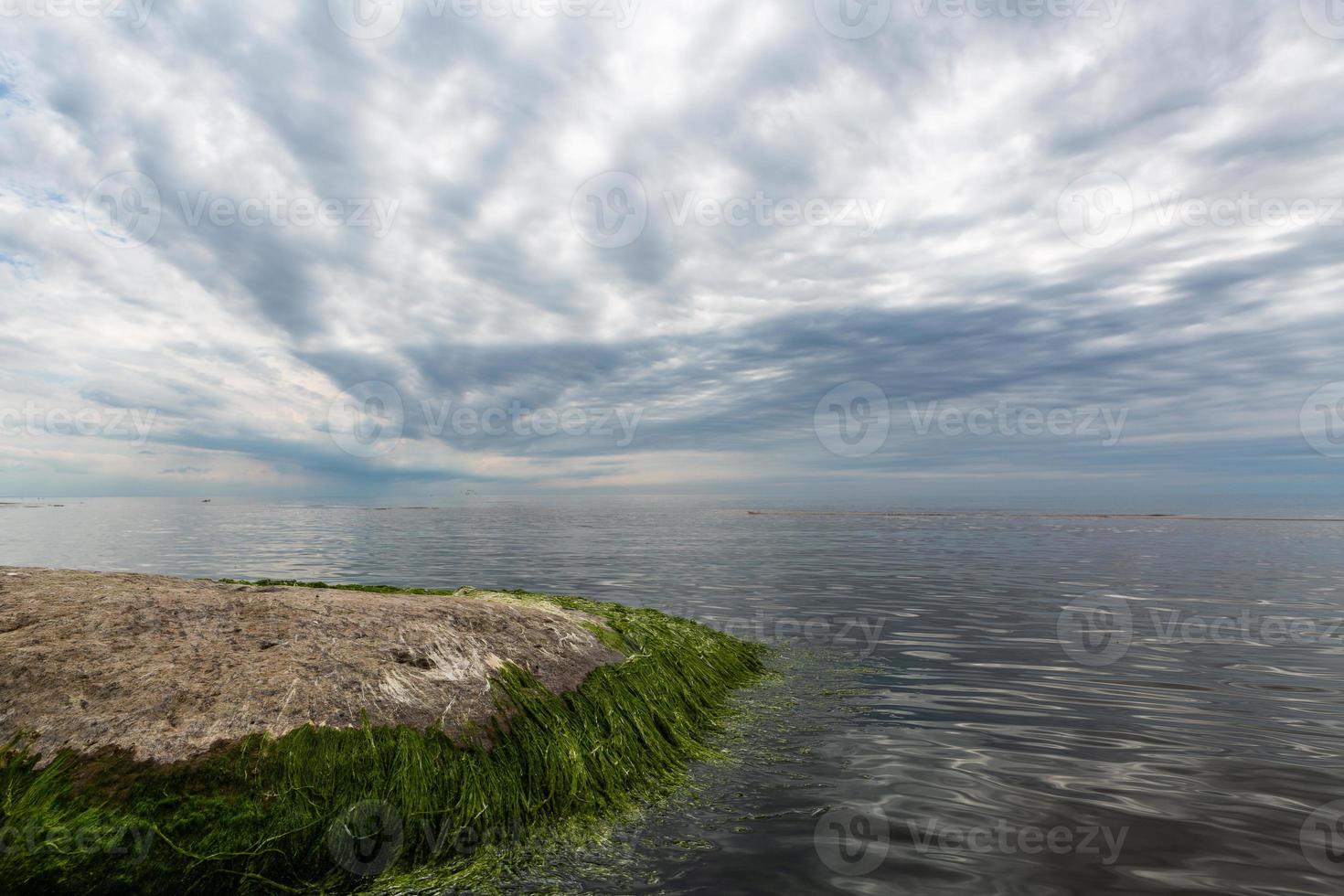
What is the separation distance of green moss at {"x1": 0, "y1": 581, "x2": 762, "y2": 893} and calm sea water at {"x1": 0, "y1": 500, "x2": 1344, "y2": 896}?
0.67 m

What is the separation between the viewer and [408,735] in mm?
4781

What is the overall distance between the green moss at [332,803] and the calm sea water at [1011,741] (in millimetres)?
672

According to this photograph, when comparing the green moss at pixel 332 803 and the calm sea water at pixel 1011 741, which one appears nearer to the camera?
the green moss at pixel 332 803

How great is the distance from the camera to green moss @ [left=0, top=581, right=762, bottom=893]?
11.9 ft

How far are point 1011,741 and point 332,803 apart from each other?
664 cm

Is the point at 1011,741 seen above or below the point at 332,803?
below

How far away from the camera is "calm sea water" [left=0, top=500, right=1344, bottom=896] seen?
4.44m

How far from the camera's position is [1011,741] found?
22.5 ft

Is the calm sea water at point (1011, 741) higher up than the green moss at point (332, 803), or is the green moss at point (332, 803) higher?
the green moss at point (332, 803)

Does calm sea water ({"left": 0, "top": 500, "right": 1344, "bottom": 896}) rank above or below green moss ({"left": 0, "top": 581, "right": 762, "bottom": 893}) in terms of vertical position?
below

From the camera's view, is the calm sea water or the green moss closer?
the green moss

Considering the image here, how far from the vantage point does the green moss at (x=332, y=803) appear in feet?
11.9

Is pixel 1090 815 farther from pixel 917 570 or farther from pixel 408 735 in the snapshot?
pixel 917 570

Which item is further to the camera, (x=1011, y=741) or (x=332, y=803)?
(x=1011, y=741)
